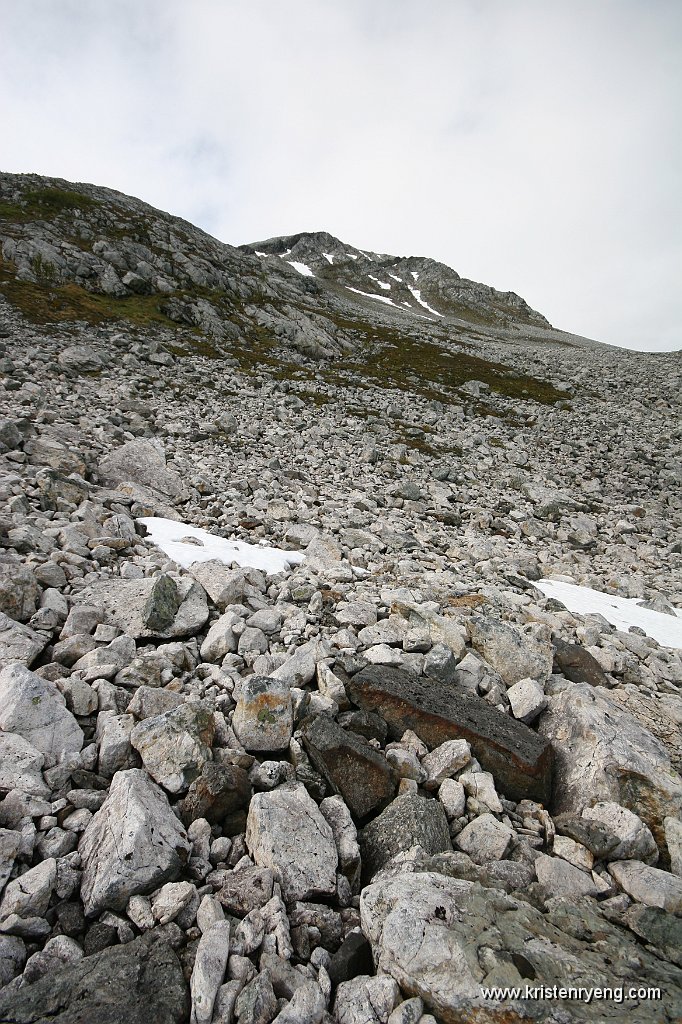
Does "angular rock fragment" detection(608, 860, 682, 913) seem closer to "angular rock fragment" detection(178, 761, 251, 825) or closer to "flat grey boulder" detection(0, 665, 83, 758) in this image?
"angular rock fragment" detection(178, 761, 251, 825)

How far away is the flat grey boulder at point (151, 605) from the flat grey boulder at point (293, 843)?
10.2 feet

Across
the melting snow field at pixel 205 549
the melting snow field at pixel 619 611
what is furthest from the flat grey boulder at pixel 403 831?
Result: the melting snow field at pixel 619 611

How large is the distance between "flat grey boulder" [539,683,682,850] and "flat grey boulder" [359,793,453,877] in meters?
1.82

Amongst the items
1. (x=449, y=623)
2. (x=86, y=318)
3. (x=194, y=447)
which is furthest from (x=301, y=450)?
(x=86, y=318)

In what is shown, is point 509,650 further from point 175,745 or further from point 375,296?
point 375,296

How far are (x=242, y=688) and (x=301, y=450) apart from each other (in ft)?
55.2

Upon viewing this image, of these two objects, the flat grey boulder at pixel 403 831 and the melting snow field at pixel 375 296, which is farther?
the melting snow field at pixel 375 296

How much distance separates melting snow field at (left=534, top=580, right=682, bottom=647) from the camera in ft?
34.8

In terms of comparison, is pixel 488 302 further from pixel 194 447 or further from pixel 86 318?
pixel 194 447

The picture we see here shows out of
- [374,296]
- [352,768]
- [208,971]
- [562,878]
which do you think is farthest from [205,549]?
[374,296]

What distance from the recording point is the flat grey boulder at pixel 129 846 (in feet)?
11.8

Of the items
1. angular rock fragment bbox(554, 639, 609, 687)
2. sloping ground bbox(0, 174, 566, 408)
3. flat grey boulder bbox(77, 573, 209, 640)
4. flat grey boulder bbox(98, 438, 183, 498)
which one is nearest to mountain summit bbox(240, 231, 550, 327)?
sloping ground bbox(0, 174, 566, 408)

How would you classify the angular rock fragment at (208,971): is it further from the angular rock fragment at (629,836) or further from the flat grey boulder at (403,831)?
the angular rock fragment at (629,836)

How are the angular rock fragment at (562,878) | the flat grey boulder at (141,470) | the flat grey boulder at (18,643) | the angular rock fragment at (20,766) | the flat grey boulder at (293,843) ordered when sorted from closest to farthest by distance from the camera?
the flat grey boulder at (293,843) → the angular rock fragment at (20,766) → the angular rock fragment at (562,878) → the flat grey boulder at (18,643) → the flat grey boulder at (141,470)
